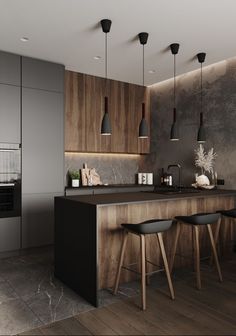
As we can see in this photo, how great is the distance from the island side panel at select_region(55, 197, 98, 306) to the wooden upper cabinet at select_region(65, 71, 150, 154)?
1986 mm

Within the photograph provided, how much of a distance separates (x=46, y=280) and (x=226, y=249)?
2.41m

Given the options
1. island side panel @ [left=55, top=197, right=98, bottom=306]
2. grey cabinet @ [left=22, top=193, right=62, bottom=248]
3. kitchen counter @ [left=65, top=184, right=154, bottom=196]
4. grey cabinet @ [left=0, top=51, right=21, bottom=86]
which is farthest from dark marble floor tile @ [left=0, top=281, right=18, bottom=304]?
grey cabinet @ [left=0, top=51, right=21, bottom=86]

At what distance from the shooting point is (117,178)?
5.72 m

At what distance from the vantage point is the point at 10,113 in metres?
3.96

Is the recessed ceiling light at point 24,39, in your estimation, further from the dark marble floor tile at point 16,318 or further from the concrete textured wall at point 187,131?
the dark marble floor tile at point 16,318

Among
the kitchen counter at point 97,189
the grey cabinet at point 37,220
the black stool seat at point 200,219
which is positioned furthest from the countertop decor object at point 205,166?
the grey cabinet at point 37,220

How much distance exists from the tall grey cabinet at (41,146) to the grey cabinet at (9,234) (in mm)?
87

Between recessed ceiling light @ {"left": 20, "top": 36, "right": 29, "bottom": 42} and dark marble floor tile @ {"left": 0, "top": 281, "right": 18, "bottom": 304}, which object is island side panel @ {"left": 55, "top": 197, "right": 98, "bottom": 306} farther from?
recessed ceiling light @ {"left": 20, "top": 36, "right": 29, "bottom": 42}

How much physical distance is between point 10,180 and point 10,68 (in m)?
1.55

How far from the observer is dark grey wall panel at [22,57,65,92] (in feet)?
13.4

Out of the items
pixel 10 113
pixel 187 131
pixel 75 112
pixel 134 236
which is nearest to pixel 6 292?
pixel 134 236

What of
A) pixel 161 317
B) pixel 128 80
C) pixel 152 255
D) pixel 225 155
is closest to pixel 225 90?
pixel 225 155

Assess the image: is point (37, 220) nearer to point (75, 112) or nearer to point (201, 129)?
point (75, 112)

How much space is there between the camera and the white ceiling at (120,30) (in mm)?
2820
